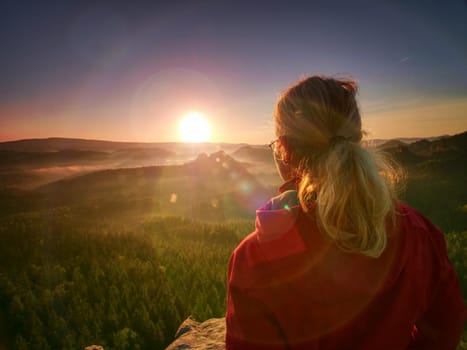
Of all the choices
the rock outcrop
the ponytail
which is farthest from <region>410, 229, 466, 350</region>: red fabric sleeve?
the rock outcrop

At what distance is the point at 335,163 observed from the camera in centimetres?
146

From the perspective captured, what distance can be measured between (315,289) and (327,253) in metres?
0.19

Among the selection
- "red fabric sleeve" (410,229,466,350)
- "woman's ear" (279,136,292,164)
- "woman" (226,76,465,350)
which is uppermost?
"woman's ear" (279,136,292,164)

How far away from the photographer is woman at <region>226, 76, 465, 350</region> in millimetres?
1432

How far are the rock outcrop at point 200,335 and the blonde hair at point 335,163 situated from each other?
113 inches

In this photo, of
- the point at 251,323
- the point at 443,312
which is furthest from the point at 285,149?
the point at 443,312

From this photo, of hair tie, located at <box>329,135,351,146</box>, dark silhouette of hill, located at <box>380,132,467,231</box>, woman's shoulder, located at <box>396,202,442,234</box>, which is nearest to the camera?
hair tie, located at <box>329,135,351,146</box>

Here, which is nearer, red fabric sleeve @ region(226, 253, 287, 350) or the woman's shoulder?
red fabric sleeve @ region(226, 253, 287, 350)

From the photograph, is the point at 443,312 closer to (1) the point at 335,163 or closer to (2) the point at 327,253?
(2) the point at 327,253

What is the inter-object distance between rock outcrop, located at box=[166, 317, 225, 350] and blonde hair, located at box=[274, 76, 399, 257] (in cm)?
287

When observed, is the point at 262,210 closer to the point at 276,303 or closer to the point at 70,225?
the point at 276,303

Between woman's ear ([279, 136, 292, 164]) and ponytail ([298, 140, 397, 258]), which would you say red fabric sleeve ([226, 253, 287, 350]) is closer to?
ponytail ([298, 140, 397, 258])

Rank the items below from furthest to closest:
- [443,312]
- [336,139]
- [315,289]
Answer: [443,312]
[336,139]
[315,289]

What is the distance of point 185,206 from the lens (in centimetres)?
2036
